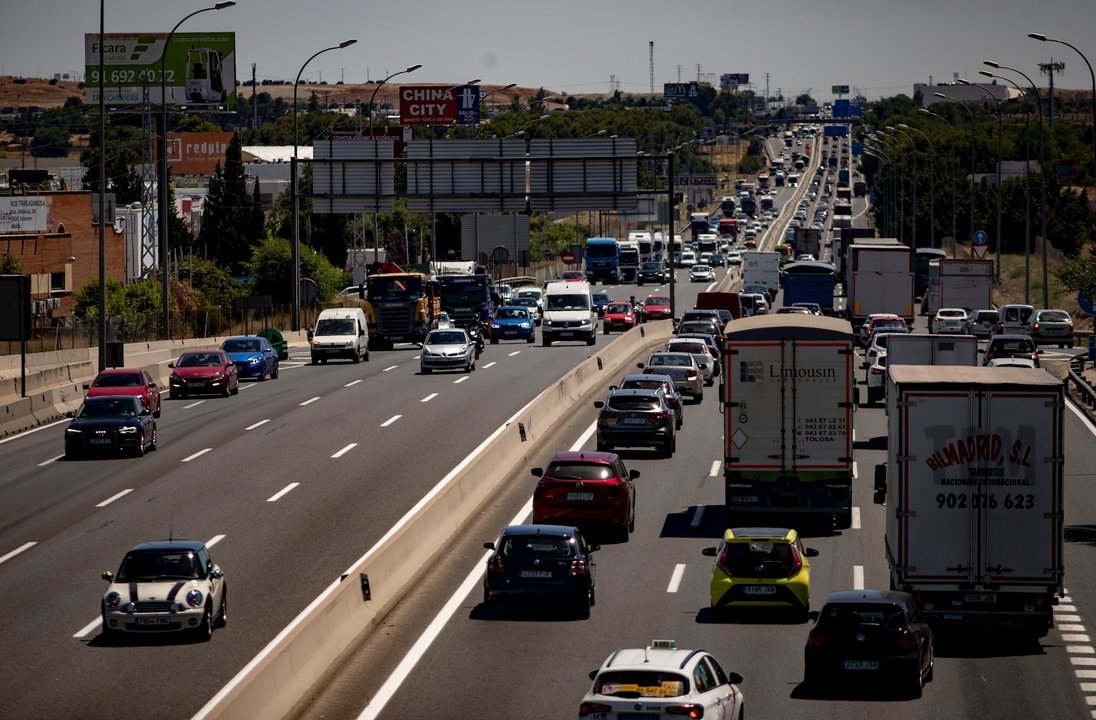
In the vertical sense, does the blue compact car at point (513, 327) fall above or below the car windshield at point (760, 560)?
above

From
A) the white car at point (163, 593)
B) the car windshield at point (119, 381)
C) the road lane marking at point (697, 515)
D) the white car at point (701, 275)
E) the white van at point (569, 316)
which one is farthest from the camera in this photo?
the white car at point (701, 275)

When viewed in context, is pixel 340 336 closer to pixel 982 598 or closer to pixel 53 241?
pixel 53 241

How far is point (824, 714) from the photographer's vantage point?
63.8ft

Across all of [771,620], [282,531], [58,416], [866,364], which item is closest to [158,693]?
[771,620]

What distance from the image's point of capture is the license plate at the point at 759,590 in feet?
81.5

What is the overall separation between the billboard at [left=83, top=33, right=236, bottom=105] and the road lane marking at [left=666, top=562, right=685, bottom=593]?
114 meters

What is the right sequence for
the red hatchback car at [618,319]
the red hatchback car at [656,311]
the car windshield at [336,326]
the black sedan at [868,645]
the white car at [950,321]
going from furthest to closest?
the red hatchback car at [656,311] → the red hatchback car at [618,319] → the white car at [950,321] → the car windshield at [336,326] → the black sedan at [868,645]

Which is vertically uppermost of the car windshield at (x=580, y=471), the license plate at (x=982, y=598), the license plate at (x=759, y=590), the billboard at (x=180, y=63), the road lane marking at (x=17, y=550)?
the billboard at (x=180, y=63)

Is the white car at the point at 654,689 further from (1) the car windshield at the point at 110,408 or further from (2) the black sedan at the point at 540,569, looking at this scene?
(1) the car windshield at the point at 110,408

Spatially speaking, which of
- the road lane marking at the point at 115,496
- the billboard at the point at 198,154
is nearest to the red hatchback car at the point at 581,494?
the road lane marking at the point at 115,496

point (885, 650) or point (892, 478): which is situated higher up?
point (892, 478)

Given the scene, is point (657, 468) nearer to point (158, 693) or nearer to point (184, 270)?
point (158, 693)

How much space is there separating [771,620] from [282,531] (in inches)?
412

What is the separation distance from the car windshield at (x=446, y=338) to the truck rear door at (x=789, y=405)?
2874 cm
